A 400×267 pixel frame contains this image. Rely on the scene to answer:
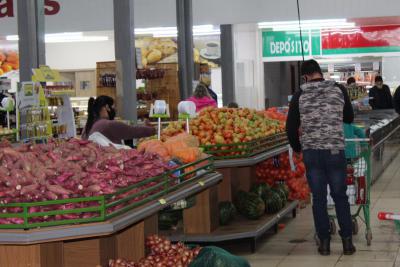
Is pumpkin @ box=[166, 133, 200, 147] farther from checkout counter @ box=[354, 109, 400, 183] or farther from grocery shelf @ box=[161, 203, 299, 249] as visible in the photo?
Result: checkout counter @ box=[354, 109, 400, 183]

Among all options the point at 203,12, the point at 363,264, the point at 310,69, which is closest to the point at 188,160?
the point at 310,69

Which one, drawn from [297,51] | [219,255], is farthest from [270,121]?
[297,51]

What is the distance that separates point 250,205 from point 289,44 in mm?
11822

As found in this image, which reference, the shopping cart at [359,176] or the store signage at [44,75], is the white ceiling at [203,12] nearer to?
the store signage at [44,75]

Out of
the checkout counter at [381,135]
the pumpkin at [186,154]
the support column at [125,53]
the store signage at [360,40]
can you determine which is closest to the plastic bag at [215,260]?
the pumpkin at [186,154]

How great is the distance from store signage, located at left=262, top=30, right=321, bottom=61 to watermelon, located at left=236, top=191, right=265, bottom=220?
37.4ft

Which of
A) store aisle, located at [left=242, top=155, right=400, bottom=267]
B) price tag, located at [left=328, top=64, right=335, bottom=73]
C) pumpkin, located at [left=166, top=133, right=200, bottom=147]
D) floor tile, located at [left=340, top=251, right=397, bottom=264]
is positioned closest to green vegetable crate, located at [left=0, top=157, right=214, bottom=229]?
pumpkin, located at [left=166, top=133, right=200, bottom=147]

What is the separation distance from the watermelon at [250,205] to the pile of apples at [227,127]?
1.85 feet

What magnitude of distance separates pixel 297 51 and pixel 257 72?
1.10 m

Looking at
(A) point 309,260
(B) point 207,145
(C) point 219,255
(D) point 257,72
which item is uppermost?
(D) point 257,72

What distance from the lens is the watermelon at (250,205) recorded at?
7824 millimetres

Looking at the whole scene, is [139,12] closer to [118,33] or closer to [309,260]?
[118,33]

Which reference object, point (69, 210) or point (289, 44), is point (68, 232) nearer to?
point (69, 210)

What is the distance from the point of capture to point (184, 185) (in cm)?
577
